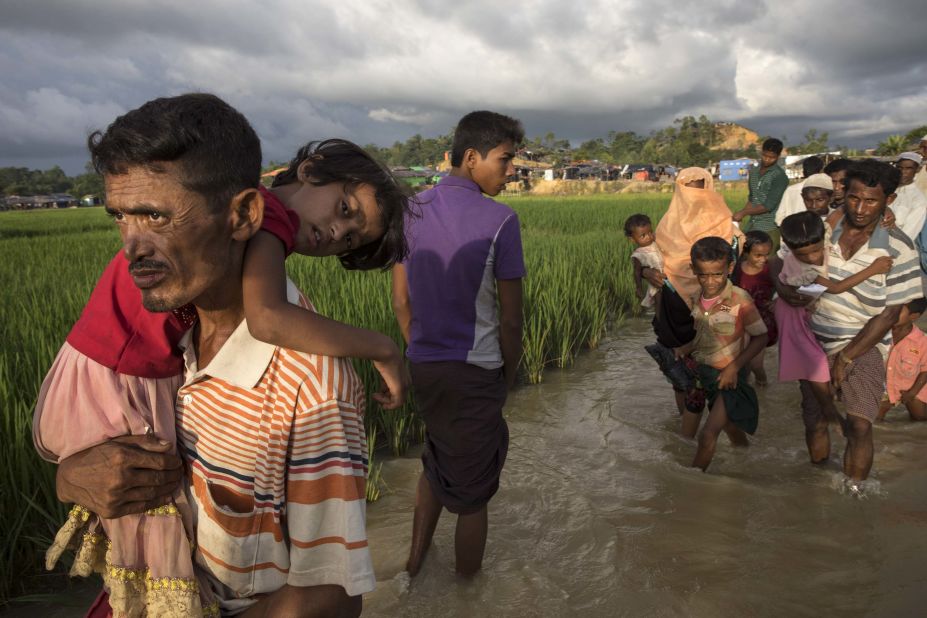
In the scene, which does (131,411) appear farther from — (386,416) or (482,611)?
(386,416)

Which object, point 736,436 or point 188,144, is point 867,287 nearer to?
point 736,436

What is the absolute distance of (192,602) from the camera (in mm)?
991

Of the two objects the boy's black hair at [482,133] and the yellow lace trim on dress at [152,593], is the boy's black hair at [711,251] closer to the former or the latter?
the boy's black hair at [482,133]

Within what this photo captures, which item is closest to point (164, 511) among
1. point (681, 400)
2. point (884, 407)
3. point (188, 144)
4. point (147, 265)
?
point (147, 265)

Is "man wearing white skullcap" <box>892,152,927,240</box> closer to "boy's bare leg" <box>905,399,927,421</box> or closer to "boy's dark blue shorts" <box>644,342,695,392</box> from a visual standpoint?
"boy's bare leg" <box>905,399,927,421</box>

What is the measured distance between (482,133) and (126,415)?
1.63 metres

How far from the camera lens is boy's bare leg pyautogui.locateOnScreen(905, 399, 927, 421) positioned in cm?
393

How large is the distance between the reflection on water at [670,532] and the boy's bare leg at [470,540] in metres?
0.08

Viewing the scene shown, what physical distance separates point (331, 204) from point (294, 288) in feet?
0.59

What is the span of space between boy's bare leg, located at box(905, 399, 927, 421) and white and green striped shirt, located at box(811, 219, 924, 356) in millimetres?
1245

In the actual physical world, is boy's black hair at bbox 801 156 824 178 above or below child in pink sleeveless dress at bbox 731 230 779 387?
above

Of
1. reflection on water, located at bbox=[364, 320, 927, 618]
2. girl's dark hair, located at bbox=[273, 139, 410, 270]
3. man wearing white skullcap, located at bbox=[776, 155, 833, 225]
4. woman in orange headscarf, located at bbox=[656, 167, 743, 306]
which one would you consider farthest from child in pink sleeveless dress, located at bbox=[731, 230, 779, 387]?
girl's dark hair, located at bbox=[273, 139, 410, 270]

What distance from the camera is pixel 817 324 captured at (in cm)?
309

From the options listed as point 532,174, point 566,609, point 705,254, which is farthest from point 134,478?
point 532,174
